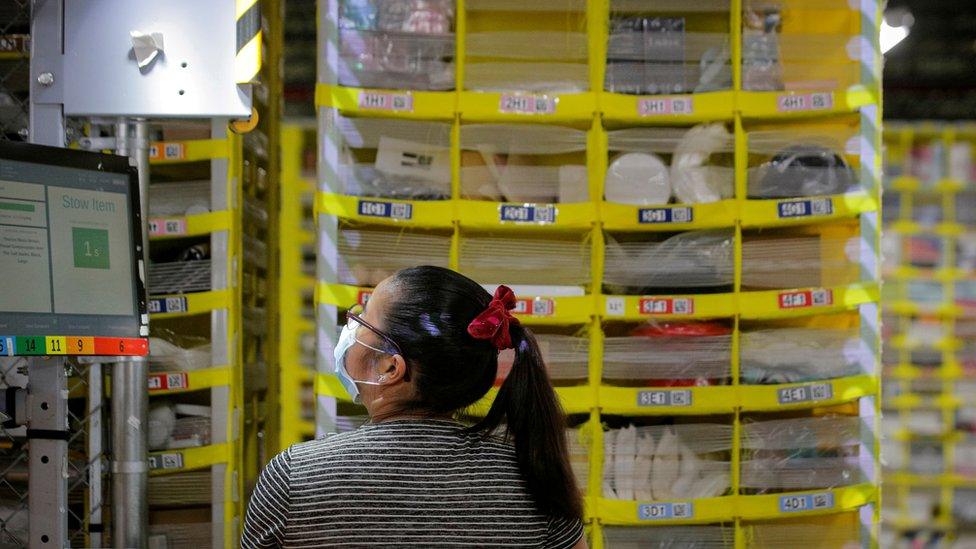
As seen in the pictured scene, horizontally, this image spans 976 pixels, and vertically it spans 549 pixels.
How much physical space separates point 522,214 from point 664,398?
0.89 metres

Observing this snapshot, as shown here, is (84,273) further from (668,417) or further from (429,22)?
(668,417)

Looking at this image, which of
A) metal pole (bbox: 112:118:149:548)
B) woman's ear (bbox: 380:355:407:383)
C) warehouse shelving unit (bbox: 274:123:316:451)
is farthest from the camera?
warehouse shelving unit (bbox: 274:123:316:451)

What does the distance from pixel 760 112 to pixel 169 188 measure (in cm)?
233

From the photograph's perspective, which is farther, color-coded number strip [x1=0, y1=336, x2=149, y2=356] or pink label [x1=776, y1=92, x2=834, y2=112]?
pink label [x1=776, y1=92, x2=834, y2=112]

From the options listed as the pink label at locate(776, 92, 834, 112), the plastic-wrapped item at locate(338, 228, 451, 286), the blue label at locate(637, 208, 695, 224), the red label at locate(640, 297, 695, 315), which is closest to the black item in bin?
the pink label at locate(776, 92, 834, 112)

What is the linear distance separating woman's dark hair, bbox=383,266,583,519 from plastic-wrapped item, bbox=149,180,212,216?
2.22m

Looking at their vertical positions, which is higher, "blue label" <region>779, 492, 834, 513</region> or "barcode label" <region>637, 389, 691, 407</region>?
"barcode label" <region>637, 389, 691, 407</region>

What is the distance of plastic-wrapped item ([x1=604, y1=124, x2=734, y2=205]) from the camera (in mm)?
4074

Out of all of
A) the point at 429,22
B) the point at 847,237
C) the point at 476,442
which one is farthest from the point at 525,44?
the point at 476,442

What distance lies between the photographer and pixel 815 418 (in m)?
4.11

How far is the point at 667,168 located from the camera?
413cm

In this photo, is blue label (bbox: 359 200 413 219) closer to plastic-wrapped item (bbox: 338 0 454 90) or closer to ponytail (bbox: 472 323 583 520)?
plastic-wrapped item (bbox: 338 0 454 90)

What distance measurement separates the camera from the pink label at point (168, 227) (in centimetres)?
400

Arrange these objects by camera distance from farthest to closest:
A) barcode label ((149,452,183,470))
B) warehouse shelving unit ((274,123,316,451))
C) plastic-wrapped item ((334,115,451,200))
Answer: warehouse shelving unit ((274,123,316,451)) < plastic-wrapped item ((334,115,451,200)) < barcode label ((149,452,183,470))
